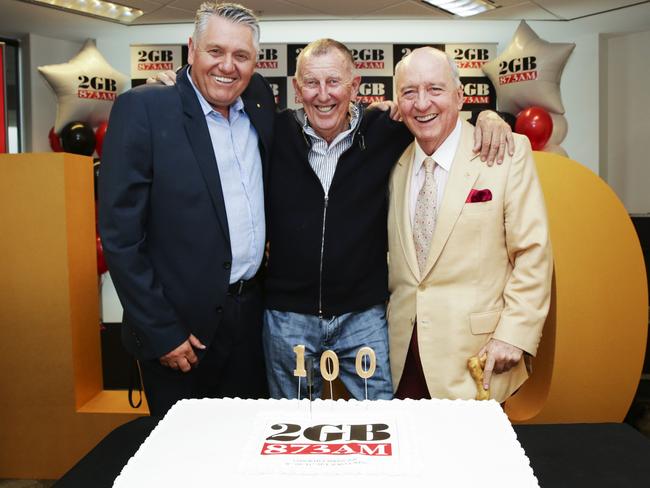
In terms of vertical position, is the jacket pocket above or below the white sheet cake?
above

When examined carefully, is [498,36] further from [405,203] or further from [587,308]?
[405,203]

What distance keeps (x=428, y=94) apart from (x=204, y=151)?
0.66 metres

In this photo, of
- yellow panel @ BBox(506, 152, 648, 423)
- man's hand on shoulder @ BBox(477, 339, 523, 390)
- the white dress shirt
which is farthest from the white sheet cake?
yellow panel @ BBox(506, 152, 648, 423)

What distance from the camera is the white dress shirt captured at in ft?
6.01

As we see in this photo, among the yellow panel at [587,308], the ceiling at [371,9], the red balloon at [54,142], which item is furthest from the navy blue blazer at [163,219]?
the red balloon at [54,142]

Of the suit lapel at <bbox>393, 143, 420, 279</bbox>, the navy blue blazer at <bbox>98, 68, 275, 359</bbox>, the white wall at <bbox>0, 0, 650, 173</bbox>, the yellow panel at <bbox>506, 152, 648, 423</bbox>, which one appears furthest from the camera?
the white wall at <bbox>0, 0, 650, 173</bbox>

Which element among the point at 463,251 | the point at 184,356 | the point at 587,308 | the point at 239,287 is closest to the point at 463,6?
the point at 587,308

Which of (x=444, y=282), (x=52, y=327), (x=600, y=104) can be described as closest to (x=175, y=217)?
(x=444, y=282)

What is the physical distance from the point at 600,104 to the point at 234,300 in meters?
5.56

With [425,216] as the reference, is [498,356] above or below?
below

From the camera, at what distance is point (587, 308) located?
2.42 meters

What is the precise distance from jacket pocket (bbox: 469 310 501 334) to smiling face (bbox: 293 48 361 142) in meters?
0.71

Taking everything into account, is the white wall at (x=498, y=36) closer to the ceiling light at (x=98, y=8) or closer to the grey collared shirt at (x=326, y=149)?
the ceiling light at (x=98, y=8)

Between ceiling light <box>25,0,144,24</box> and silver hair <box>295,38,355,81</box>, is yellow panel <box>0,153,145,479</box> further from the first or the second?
ceiling light <box>25,0,144,24</box>
